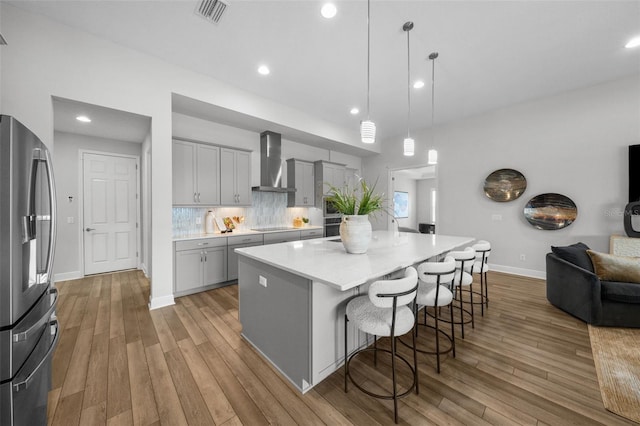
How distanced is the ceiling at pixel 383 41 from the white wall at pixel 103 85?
5.2 inches

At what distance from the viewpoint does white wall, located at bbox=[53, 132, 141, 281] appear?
4.11 meters

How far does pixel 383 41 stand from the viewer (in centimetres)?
277

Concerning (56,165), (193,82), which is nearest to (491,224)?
(193,82)

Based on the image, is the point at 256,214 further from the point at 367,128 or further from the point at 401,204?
the point at 401,204

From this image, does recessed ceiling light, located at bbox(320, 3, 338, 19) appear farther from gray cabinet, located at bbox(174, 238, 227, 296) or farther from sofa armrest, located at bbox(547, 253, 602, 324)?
sofa armrest, located at bbox(547, 253, 602, 324)

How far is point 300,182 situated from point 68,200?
160 inches

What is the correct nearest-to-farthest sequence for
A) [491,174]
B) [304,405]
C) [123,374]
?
[304,405] < [123,374] < [491,174]

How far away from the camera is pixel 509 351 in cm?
219

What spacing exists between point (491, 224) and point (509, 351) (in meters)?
3.33

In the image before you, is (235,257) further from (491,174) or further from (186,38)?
(491,174)

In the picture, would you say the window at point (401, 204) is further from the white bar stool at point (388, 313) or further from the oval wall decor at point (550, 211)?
the white bar stool at point (388, 313)

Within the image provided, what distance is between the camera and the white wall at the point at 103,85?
7.61ft

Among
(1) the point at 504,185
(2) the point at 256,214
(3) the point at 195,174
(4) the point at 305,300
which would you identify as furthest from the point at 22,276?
(1) the point at 504,185

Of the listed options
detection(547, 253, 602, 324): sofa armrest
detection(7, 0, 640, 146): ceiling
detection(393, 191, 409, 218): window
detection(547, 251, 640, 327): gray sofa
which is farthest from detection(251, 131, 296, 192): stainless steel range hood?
detection(393, 191, 409, 218): window
